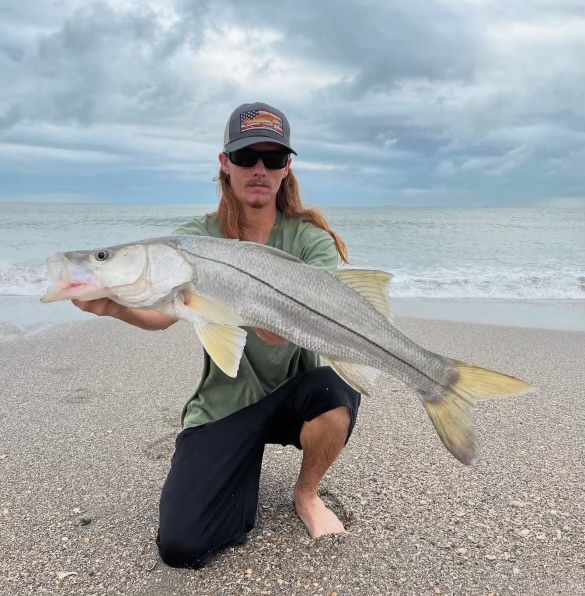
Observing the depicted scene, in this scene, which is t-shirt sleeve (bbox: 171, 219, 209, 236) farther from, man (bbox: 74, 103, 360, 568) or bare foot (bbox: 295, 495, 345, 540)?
bare foot (bbox: 295, 495, 345, 540)

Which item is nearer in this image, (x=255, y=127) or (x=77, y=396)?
(x=255, y=127)

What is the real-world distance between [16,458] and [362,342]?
2773 millimetres

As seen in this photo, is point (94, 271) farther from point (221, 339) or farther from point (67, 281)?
point (221, 339)

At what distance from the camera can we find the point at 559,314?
1066 centimetres

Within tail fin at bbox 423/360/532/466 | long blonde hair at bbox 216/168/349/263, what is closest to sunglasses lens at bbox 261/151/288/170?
long blonde hair at bbox 216/168/349/263

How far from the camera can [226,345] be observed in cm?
276

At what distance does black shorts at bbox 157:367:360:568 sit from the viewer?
2.98 meters

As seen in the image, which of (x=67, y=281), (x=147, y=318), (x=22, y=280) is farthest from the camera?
(x=22, y=280)

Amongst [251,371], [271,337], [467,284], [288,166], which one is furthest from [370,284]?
[467,284]

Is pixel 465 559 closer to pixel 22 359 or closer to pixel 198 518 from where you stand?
pixel 198 518

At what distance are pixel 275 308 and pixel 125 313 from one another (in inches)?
30.7

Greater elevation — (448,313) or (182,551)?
(182,551)

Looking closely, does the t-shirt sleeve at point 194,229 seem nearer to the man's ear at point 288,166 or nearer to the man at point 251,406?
the man at point 251,406

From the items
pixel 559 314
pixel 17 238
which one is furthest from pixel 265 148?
pixel 17 238
